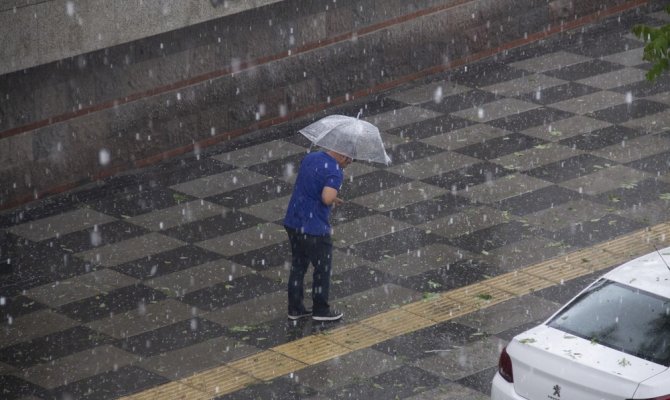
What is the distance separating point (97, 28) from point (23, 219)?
2.20 m

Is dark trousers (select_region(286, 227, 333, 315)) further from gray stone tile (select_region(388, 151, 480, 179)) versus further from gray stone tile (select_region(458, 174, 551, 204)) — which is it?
gray stone tile (select_region(388, 151, 480, 179))

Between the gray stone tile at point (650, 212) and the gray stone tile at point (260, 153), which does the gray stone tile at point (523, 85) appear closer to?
the gray stone tile at point (260, 153)

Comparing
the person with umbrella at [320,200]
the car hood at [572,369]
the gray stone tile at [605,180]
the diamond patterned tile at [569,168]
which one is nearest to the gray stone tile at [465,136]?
the diamond patterned tile at [569,168]

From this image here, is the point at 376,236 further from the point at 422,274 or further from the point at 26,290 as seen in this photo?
the point at 26,290

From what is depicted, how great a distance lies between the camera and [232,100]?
17547 millimetres

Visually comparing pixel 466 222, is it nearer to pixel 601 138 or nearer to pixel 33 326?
pixel 601 138

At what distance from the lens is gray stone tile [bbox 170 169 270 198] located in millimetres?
15781

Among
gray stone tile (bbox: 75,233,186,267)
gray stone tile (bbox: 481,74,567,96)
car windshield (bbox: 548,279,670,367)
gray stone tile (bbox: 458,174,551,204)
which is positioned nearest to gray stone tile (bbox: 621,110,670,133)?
gray stone tile (bbox: 481,74,567,96)

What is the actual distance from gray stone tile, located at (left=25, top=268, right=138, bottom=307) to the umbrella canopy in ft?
7.67

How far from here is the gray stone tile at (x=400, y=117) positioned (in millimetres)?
17797

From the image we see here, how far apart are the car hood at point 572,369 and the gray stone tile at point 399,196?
5.36 metres

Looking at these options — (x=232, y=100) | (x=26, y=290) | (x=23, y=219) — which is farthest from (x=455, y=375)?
(x=232, y=100)

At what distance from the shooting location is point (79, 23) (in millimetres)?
15625

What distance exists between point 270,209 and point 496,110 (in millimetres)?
4038
